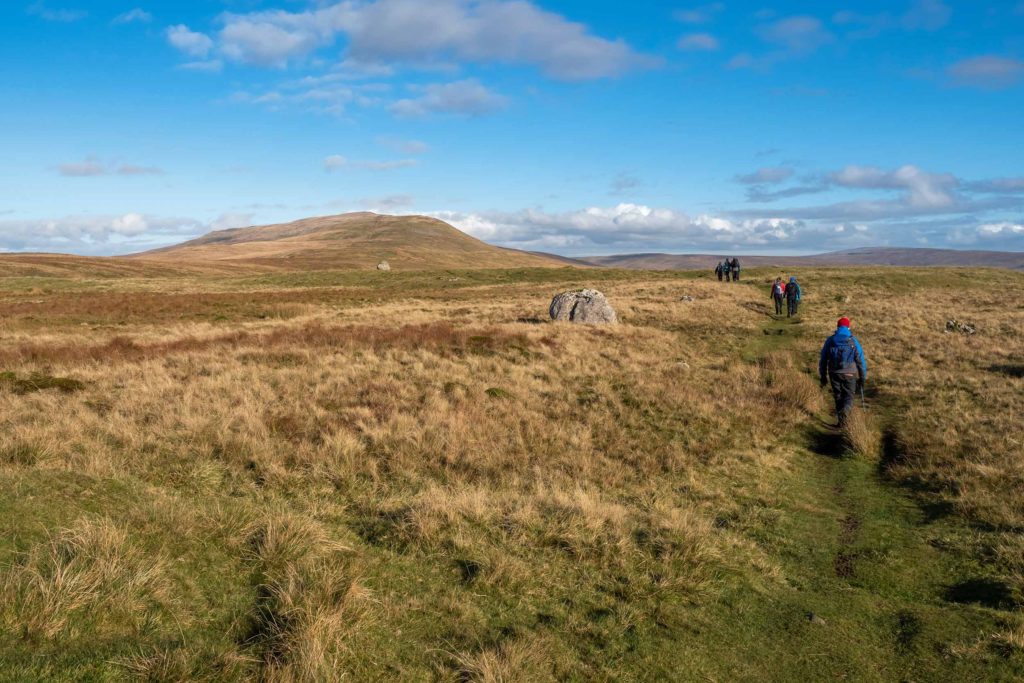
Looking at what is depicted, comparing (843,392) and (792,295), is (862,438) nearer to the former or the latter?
(843,392)

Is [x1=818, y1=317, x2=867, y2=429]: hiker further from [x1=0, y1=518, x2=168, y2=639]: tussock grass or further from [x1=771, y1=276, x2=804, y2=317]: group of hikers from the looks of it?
[x1=771, y1=276, x2=804, y2=317]: group of hikers

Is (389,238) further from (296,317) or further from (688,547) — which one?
(688,547)

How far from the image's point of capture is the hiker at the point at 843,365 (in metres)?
12.4

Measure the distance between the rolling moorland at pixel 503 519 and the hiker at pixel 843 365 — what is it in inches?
34.4

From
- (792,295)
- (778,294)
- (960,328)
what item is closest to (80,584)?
(960,328)

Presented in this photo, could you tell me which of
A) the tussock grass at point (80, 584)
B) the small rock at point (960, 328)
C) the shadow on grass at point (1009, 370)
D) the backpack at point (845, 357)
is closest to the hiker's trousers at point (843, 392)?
the backpack at point (845, 357)

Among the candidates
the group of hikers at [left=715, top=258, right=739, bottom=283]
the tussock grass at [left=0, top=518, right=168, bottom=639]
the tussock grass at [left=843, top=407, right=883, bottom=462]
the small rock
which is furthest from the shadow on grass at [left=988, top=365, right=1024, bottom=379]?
the group of hikers at [left=715, top=258, right=739, bottom=283]

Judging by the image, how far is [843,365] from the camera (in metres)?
12.4

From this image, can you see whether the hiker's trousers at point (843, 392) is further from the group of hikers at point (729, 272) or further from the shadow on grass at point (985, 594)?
the group of hikers at point (729, 272)

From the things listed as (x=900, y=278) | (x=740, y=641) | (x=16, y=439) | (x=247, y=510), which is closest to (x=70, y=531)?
(x=247, y=510)

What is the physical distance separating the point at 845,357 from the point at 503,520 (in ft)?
29.6

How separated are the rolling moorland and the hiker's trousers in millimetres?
695

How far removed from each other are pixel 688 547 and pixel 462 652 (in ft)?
10.7

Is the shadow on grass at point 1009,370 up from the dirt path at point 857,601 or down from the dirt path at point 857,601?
up
